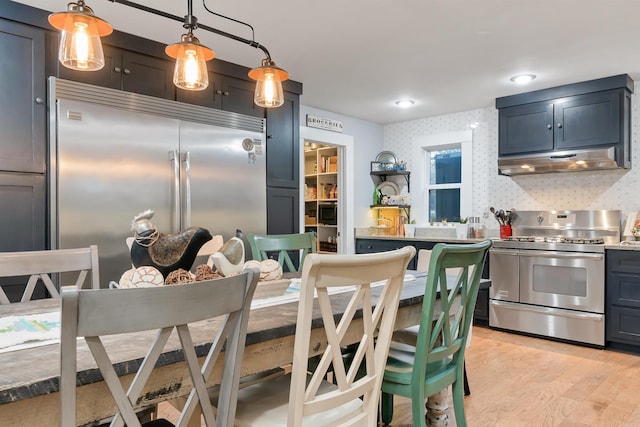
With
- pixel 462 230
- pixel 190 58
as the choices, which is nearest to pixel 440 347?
pixel 190 58

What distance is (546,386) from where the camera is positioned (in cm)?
282

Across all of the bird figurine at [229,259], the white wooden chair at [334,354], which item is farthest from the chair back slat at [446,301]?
the bird figurine at [229,259]

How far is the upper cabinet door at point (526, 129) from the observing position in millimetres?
4129

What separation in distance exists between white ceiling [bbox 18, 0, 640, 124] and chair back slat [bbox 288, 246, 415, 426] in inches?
73.8

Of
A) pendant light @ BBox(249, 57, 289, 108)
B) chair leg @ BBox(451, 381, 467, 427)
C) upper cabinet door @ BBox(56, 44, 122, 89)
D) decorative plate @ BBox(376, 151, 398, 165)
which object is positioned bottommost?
chair leg @ BBox(451, 381, 467, 427)

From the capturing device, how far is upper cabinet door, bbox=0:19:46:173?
8.09 feet

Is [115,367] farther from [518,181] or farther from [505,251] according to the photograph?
[518,181]

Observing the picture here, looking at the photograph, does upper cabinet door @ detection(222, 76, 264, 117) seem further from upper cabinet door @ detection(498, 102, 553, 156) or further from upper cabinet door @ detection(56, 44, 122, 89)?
upper cabinet door @ detection(498, 102, 553, 156)

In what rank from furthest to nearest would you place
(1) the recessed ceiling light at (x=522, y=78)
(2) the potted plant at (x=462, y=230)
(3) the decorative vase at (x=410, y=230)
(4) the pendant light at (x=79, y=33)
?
1. (3) the decorative vase at (x=410, y=230)
2. (2) the potted plant at (x=462, y=230)
3. (1) the recessed ceiling light at (x=522, y=78)
4. (4) the pendant light at (x=79, y=33)

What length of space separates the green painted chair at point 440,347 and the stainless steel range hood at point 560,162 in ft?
8.85

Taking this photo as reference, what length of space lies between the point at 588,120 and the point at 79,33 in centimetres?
401

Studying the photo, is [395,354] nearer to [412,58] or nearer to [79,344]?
[79,344]

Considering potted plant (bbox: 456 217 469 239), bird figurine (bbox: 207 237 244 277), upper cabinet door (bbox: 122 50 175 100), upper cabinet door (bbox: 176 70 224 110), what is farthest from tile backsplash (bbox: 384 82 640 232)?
bird figurine (bbox: 207 237 244 277)

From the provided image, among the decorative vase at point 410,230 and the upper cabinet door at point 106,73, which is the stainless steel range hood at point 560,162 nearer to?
the decorative vase at point 410,230
